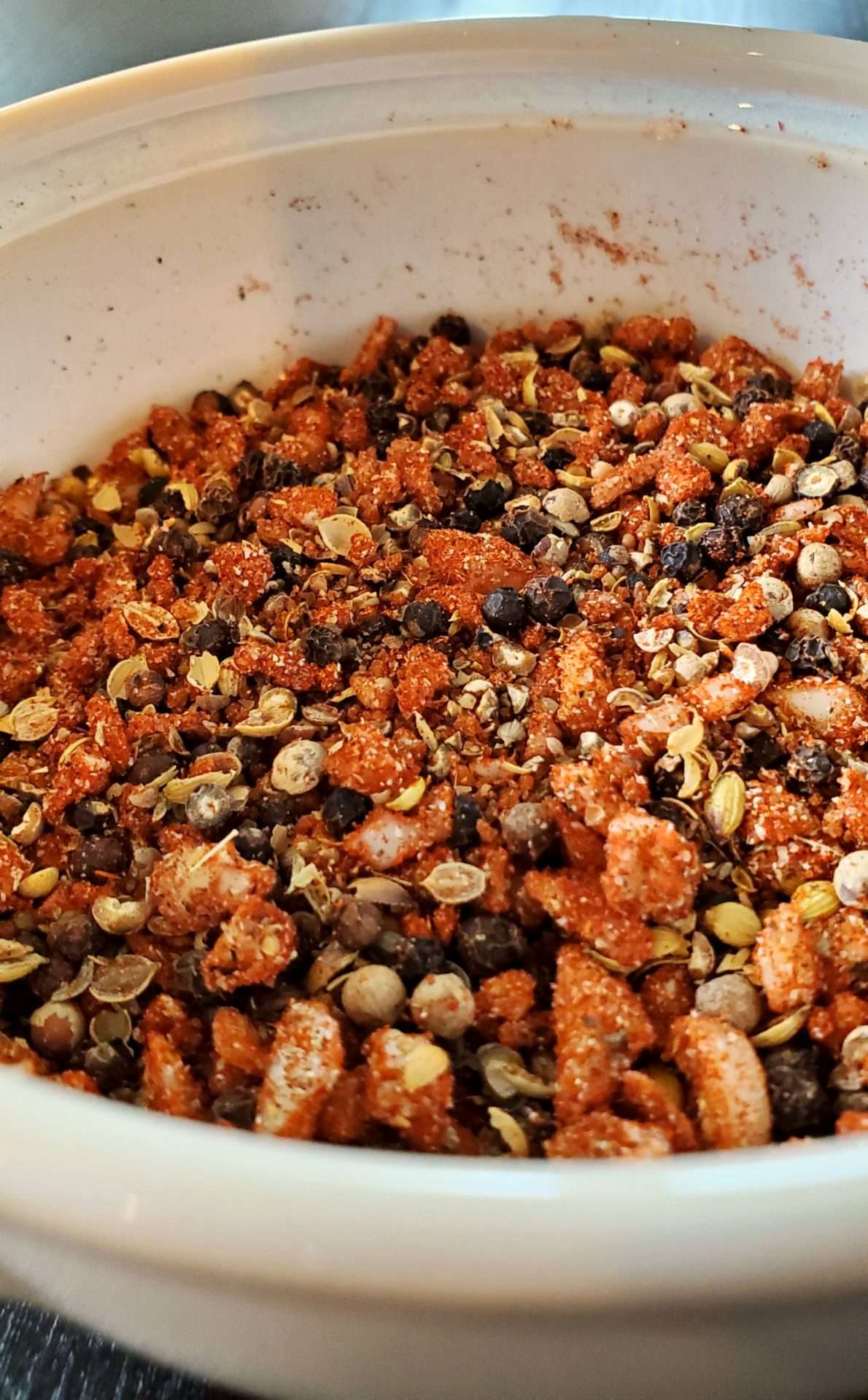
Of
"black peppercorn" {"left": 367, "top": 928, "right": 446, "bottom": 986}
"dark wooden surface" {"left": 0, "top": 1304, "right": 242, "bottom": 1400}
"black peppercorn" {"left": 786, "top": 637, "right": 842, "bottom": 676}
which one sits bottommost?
"dark wooden surface" {"left": 0, "top": 1304, "right": 242, "bottom": 1400}

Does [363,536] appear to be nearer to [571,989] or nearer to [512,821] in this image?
[512,821]

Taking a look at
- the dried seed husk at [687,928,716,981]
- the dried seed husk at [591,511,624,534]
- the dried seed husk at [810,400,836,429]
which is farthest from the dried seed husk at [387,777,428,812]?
the dried seed husk at [810,400,836,429]

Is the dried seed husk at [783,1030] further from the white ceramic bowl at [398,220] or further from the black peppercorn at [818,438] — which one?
the black peppercorn at [818,438]

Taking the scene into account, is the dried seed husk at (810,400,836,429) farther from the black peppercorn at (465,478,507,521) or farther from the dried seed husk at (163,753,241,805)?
the dried seed husk at (163,753,241,805)

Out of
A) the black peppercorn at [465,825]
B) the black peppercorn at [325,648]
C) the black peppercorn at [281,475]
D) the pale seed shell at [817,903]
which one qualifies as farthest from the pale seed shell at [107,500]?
the pale seed shell at [817,903]

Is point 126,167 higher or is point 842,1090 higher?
point 126,167


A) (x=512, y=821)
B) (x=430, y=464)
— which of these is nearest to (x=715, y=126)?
(x=430, y=464)
